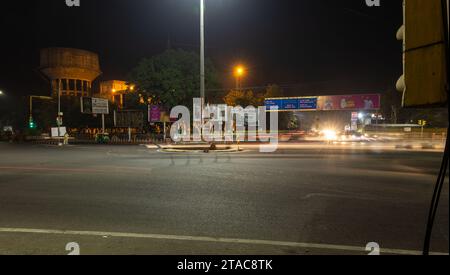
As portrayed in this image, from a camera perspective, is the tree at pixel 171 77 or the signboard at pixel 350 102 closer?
the tree at pixel 171 77

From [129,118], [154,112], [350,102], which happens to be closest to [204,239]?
[154,112]

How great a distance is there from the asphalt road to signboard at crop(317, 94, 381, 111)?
3229cm

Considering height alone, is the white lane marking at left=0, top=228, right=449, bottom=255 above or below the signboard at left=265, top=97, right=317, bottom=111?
below

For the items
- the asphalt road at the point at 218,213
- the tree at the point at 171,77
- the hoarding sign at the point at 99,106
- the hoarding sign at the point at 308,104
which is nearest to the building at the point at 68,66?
the hoarding sign at the point at 99,106

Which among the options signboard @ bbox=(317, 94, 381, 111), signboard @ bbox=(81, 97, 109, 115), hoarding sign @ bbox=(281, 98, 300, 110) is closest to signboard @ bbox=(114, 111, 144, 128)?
signboard @ bbox=(81, 97, 109, 115)

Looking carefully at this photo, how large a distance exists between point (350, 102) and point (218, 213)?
40.7 m

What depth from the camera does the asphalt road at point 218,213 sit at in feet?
16.5

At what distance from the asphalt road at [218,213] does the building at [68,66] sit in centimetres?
6068

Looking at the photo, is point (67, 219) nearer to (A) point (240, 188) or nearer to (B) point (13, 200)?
(B) point (13, 200)

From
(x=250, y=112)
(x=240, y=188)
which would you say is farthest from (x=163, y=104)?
(x=240, y=188)

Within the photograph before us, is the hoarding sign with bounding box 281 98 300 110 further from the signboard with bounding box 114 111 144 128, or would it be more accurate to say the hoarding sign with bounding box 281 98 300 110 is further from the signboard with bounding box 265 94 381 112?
the signboard with bounding box 114 111 144 128

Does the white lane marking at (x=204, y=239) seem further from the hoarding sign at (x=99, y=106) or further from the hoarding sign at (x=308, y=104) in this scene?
the hoarding sign at (x=308, y=104)

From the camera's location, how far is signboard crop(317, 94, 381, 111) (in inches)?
1656
